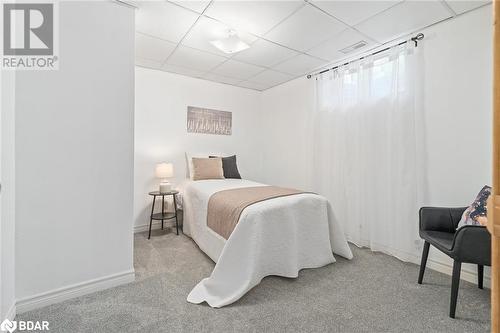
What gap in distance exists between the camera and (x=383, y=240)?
2.66 metres

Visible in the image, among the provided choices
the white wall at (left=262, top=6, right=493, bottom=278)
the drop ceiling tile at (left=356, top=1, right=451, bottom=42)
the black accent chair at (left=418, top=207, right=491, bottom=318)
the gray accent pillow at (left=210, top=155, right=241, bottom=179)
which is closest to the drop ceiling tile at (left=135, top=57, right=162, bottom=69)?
the gray accent pillow at (left=210, top=155, right=241, bottom=179)

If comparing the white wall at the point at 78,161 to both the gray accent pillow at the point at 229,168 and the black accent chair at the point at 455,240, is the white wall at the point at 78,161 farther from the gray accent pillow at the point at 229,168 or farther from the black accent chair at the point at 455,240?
the black accent chair at the point at 455,240

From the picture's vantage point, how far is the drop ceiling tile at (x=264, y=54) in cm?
269

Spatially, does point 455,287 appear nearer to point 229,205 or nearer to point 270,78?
point 229,205

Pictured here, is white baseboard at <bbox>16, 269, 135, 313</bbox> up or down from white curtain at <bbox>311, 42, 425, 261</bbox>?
down

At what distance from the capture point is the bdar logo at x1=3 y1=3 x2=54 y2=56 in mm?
1636

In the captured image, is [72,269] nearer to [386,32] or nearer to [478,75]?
[386,32]

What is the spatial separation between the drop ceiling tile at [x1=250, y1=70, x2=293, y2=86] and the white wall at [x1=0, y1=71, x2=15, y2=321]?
282 centimetres

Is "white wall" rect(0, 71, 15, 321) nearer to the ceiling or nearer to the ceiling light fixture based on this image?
the ceiling

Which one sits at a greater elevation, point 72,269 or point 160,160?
point 160,160

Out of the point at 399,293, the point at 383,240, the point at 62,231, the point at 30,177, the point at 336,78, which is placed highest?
the point at 336,78

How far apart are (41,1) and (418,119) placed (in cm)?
330

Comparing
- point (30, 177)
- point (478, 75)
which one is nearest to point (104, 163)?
point (30, 177)

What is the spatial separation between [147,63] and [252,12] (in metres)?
1.80
